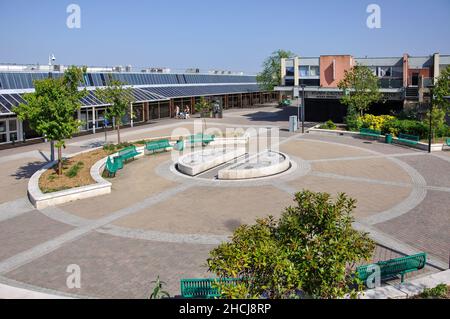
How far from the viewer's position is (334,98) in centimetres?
4153

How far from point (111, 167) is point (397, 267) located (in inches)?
609

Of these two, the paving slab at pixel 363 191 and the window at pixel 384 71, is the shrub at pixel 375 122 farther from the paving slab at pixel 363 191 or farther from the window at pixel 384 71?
the paving slab at pixel 363 191

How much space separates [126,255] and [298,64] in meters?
35.2

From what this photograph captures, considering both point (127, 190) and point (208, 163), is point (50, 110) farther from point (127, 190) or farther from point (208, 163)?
point (208, 163)

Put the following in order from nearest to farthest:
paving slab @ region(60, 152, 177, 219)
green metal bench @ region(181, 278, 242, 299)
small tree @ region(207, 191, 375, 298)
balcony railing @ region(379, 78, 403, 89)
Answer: small tree @ region(207, 191, 375, 298) → green metal bench @ region(181, 278, 242, 299) → paving slab @ region(60, 152, 177, 219) → balcony railing @ region(379, 78, 403, 89)

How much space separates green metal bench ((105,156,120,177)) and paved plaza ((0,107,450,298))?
0.72 metres

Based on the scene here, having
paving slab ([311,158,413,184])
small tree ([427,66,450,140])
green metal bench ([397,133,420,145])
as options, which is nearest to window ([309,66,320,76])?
small tree ([427,66,450,140])

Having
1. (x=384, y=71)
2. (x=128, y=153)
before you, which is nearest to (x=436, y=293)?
(x=128, y=153)

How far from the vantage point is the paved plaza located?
11.8 metres

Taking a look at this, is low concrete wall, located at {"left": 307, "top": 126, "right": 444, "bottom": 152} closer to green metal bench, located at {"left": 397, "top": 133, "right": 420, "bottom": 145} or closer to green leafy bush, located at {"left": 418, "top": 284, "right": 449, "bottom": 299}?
green metal bench, located at {"left": 397, "top": 133, "right": 420, "bottom": 145}

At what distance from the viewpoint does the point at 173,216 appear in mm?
16156
